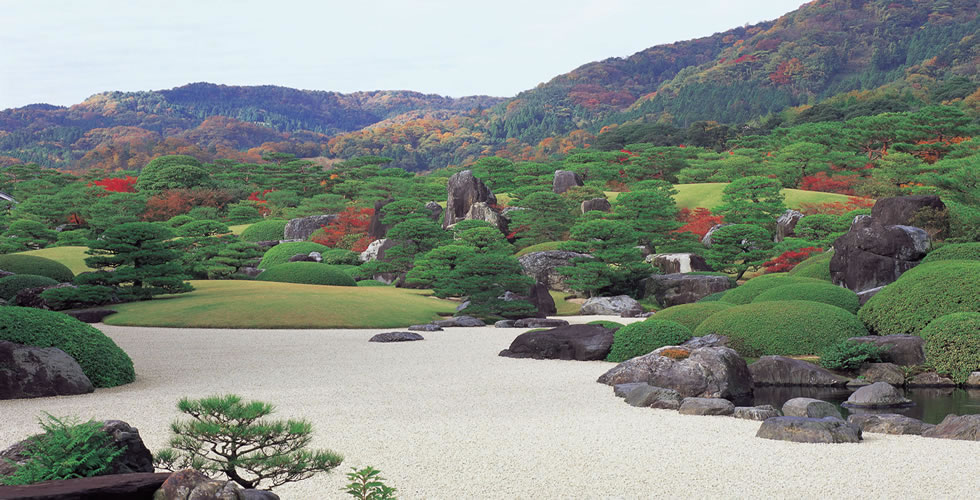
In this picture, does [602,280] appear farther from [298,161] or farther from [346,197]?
[298,161]

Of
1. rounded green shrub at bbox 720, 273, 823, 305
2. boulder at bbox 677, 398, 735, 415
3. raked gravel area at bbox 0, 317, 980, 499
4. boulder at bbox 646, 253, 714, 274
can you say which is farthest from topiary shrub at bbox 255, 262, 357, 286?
boulder at bbox 677, 398, 735, 415

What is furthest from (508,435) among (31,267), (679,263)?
(31,267)

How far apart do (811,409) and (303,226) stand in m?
33.9

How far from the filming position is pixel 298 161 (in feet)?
175

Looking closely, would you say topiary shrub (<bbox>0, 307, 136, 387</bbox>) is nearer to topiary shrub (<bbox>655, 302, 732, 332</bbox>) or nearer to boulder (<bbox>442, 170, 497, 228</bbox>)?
topiary shrub (<bbox>655, 302, 732, 332</bbox>)

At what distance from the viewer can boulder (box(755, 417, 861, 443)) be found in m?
6.21

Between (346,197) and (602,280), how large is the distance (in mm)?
31509

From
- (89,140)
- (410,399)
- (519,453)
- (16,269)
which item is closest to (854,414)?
(519,453)

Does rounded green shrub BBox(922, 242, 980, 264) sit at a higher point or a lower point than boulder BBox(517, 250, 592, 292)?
higher

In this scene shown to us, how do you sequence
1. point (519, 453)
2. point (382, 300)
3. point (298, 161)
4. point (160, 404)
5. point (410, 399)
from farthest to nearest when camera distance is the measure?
point (298, 161)
point (382, 300)
point (410, 399)
point (160, 404)
point (519, 453)

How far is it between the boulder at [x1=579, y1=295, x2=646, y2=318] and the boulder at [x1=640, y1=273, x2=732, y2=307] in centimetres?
155

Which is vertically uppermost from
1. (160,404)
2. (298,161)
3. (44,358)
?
(298,161)

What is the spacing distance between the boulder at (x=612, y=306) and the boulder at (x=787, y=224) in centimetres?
1154

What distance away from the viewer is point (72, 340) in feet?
28.6
